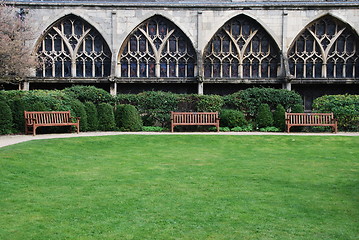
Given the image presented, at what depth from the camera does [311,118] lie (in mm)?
19859

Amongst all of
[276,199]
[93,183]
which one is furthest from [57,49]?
[276,199]

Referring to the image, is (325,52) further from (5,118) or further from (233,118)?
(5,118)

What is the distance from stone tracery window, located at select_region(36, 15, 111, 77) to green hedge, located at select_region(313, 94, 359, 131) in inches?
523

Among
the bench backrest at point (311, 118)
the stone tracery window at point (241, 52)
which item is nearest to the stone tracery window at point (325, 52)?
the stone tracery window at point (241, 52)

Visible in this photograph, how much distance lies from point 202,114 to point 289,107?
5.02 m

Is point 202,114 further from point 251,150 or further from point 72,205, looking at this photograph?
point 72,205

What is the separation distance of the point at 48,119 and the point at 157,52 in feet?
34.2

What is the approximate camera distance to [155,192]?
23.2 feet

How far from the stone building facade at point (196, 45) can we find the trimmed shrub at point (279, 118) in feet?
18.6

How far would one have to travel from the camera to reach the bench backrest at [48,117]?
16781mm

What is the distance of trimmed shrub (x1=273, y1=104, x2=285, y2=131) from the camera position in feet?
65.9

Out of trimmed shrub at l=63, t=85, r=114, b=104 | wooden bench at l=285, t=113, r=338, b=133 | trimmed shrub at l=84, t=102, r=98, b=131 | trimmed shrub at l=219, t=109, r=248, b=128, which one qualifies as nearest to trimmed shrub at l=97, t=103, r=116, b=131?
trimmed shrub at l=84, t=102, r=98, b=131

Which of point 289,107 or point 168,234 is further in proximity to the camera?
point 289,107

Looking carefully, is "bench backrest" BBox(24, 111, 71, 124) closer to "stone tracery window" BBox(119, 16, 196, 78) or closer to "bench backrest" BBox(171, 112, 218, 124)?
"bench backrest" BBox(171, 112, 218, 124)
